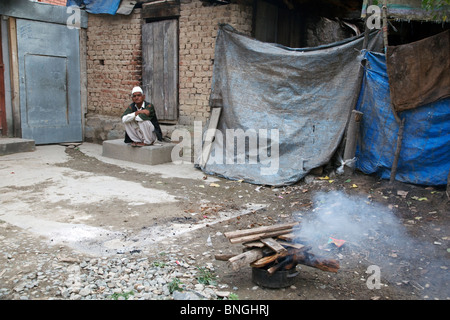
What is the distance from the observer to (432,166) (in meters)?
5.14

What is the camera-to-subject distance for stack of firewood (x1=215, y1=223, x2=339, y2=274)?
3027 millimetres

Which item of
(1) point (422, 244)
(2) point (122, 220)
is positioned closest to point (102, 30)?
(2) point (122, 220)

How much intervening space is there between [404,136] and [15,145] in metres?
7.14

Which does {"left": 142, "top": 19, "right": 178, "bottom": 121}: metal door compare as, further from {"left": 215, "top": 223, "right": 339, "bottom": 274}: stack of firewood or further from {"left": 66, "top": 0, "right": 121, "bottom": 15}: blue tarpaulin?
{"left": 215, "top": 223, "right": 339, "bottom": 274}: stack of firewood

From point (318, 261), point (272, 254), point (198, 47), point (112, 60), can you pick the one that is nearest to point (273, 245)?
point (272, 254)

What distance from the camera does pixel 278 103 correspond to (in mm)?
6480

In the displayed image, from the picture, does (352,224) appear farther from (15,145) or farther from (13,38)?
(13,38)

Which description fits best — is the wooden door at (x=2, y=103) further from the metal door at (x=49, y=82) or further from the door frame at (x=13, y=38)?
the metal door at (x=49, y=82)

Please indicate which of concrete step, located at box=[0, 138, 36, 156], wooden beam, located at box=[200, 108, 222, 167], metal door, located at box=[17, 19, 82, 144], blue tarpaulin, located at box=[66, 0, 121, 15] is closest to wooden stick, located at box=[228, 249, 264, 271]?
wooden beam, located at box=[200, 108, 222, 167]

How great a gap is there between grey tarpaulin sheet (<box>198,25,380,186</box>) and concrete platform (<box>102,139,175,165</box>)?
3.20ft

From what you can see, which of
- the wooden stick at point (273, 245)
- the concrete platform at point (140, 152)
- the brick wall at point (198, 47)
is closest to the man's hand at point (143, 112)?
the concrete platform at point (140, 152)

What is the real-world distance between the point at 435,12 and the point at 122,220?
4.46 meters

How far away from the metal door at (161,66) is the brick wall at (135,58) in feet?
0.62

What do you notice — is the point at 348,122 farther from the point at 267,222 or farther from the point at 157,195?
the point at 157,195
